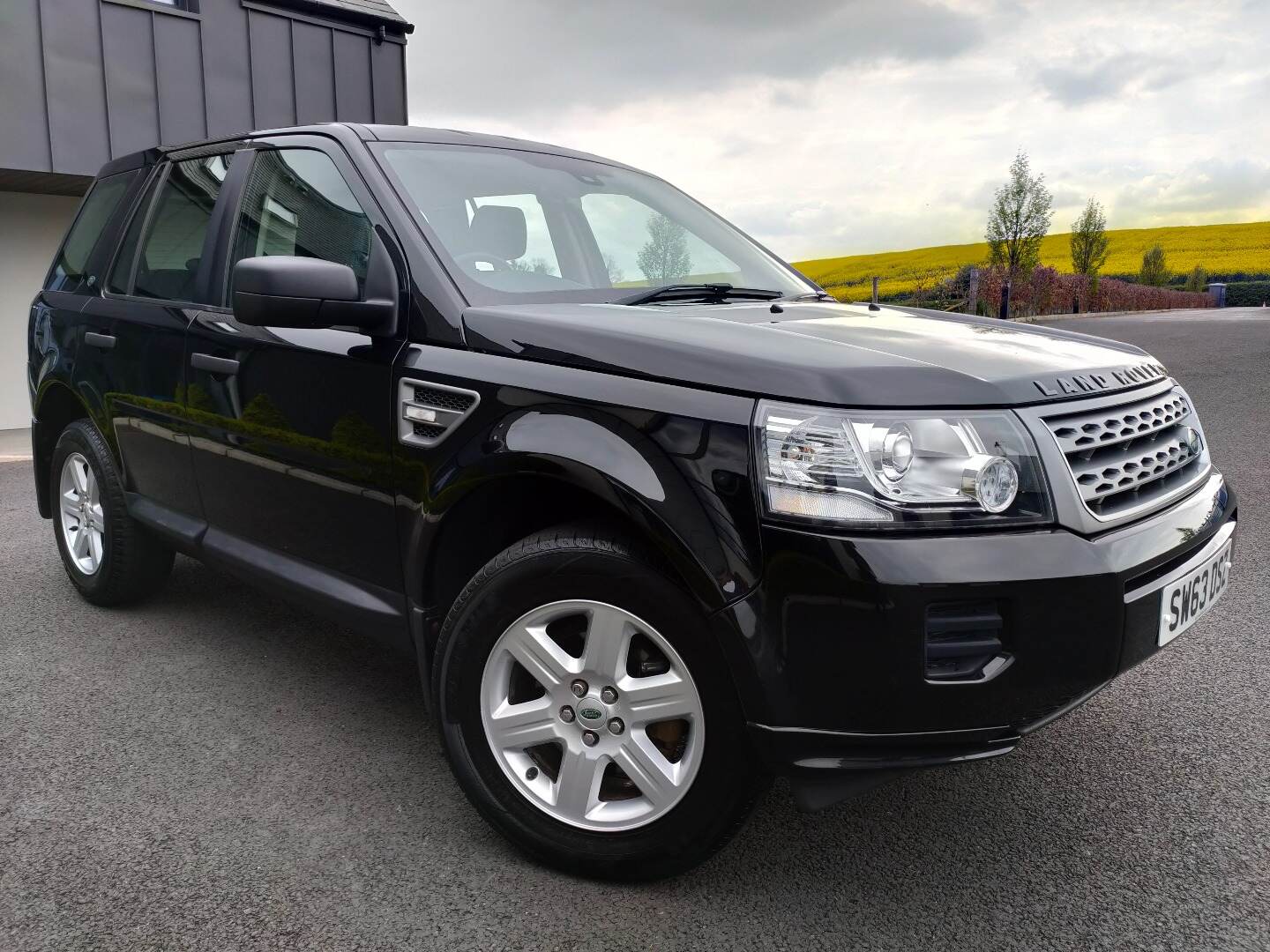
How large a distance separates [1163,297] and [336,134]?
44412 millimetres

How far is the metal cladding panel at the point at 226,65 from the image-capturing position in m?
10.9

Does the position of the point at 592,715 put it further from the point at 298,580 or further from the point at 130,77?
the point at 130,77

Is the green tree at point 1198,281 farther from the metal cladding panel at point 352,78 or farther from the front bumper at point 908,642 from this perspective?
the front bumper at point 908,642

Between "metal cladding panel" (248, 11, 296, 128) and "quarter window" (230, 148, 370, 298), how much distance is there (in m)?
8.88

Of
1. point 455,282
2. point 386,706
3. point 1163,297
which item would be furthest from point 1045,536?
point 1163,297

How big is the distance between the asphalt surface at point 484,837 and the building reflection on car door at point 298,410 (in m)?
0.56

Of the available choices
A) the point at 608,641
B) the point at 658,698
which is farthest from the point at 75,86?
the point at 658,698

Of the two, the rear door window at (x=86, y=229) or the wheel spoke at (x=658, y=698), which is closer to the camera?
the wheel spoke at (x=658, y=698)

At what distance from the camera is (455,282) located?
2516 mm

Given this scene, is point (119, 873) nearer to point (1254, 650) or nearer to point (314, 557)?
point (314, 557)

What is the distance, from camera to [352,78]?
1205 cm

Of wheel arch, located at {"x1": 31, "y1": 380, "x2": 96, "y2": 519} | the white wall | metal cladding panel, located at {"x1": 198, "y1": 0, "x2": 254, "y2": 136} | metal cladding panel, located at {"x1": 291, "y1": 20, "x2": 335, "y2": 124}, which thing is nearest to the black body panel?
wheel arch, located at {"x1": 31, "y1": 380, "x2": 96, "y2": 519}

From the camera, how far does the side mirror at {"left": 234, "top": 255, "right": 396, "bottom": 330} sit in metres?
2.37

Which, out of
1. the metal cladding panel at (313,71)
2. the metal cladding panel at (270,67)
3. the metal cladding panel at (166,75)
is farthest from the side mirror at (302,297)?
the metal cladding panel at (313,71)
